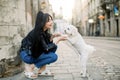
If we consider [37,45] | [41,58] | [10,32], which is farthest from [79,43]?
[10,32]

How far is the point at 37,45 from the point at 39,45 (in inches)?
2.8

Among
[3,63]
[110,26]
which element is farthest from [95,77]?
[110,26]

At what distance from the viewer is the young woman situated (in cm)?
540

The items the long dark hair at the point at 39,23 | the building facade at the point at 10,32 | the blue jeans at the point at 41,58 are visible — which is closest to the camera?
the long dark hair at the point at 39,23

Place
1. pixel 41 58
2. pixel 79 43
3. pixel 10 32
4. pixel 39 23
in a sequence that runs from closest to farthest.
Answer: pixel 39 23 < pixel 41 58 < pixel 79 43 < pixel 10 32

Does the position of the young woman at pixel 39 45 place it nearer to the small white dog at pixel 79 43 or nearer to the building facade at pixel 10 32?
the small white dog at pixel 79 43

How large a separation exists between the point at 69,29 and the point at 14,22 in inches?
58.5

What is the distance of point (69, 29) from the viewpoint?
222 inches

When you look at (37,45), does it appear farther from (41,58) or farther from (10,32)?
(10,32)

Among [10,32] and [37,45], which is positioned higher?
[10,32]

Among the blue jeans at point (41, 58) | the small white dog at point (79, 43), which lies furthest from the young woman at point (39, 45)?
the small white dog at point (79, 43)

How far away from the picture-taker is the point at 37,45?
541 centimetres

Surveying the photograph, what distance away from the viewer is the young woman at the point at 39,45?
17.7 feet

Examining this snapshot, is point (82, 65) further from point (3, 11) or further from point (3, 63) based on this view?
point (3, 11)
